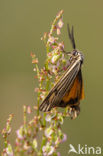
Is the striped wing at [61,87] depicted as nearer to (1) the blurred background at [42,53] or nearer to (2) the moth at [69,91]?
(2) the moth at [69,91]

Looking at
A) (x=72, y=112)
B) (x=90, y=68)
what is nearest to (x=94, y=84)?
(x=90, y=68)

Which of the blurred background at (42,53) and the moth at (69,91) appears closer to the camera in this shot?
the moth at (69,91)

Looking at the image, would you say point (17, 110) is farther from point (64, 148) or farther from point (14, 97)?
point (64, 148)

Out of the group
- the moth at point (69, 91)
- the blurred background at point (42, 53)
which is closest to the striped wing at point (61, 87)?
the moth at point (69, 91)

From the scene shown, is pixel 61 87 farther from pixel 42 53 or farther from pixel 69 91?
pixel 42 53

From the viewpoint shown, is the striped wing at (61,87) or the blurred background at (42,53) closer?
the striped wing at (61,87)
